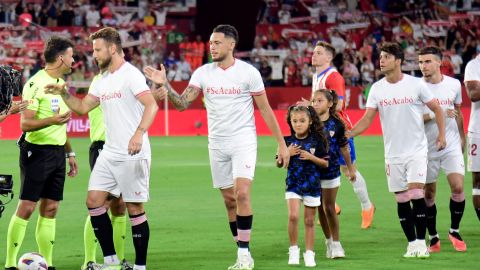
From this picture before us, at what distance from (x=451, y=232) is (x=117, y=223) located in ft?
13.2

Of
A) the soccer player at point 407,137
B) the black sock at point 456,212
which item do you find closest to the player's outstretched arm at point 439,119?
the soccer player at point 407,137

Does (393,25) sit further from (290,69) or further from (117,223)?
(117,223)

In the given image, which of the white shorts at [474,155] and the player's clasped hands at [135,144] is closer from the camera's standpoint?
the player's clasped hands at [135,144]

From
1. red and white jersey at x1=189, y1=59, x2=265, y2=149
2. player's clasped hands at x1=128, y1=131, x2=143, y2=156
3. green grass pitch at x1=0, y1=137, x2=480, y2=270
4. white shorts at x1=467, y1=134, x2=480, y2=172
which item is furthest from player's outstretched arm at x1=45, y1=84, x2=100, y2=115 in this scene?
white shorts at x1=467, y1=134, x2=480, y2=172

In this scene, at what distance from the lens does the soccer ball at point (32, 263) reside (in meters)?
9.91

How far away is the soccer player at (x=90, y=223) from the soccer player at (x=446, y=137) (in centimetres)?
367

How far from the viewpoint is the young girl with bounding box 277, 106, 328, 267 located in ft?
37.2

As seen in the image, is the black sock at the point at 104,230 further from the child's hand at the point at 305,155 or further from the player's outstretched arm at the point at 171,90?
the child's hand at the point at 305,155

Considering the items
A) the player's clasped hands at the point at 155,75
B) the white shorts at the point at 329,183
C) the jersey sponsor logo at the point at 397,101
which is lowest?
the white shorts at the point at 329,183

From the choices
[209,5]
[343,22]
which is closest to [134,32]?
[209,5]

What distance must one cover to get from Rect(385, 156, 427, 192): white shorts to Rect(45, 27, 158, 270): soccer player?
3.04 metres

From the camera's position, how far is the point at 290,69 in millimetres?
38906

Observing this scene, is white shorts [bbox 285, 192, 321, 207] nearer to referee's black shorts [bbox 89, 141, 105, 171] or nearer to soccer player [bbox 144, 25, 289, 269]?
soccer player [bbox 144, 25, 289, 269]

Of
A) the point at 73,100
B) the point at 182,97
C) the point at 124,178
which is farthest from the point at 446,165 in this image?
the point at 73,100
